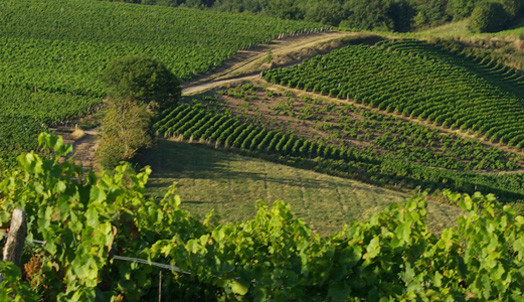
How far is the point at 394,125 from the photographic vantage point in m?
42.5

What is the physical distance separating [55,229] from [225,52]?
46.6m

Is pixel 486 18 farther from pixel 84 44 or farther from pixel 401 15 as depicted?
Answer: pixel 84 44

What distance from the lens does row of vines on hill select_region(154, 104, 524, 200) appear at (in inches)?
1332

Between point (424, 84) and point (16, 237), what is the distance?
A: 45.8 metres

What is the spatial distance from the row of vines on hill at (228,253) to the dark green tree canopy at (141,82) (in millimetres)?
27588

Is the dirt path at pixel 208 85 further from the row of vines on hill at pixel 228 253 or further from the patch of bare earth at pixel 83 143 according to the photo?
the row of vines on hill at pixel 228 253

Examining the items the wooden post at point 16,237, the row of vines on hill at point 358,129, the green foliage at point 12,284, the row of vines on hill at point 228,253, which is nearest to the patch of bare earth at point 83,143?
the row of vines on hill at point 358,129

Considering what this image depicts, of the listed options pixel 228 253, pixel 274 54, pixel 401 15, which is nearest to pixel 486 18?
→ pixel 401 15

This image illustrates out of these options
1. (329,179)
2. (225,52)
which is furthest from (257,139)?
(225,52)

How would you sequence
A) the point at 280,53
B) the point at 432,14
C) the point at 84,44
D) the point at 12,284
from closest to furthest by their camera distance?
the point at 12,284 → the point at 280,53 → the point at 84,44 → the point at 432,14

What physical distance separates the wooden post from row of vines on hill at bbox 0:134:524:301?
1.15ft

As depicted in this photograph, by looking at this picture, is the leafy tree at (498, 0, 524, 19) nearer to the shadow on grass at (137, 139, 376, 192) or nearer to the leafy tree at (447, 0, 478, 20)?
the leafy tree at (447, 0, 478, 20)

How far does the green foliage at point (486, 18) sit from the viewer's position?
247 feet

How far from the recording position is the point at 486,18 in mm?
75188
